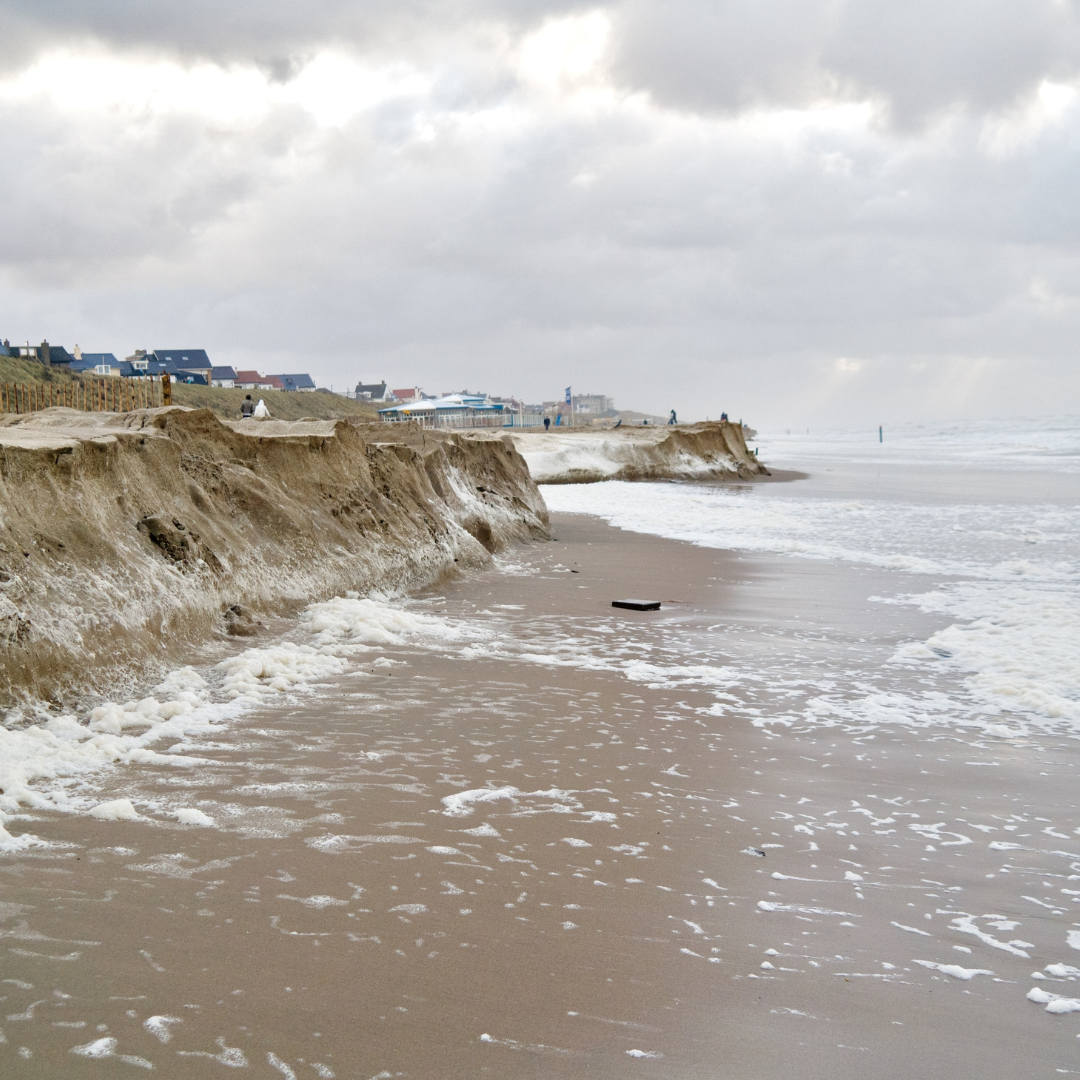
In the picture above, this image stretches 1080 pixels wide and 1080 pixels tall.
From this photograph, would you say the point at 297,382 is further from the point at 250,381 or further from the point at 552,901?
the point at 552,901

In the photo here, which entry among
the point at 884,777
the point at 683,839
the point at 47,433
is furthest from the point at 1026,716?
the point at 47,433

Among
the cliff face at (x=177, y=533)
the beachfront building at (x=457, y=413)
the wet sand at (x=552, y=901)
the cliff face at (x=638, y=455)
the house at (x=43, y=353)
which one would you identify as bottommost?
the wet sand at (x=552, y=901)

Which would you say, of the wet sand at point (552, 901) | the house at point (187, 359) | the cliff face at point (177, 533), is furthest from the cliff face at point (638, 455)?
the house at point (187, 359)

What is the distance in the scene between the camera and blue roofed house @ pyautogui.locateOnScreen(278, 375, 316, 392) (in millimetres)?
125500

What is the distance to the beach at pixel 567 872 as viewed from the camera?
2.36 m

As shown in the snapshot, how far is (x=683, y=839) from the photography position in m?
3.57

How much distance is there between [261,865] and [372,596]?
17.0 feet

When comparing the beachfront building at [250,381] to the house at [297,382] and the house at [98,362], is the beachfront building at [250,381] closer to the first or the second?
the house at [297,382]

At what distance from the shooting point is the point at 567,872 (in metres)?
3.24

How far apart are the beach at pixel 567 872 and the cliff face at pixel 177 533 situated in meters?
0.48

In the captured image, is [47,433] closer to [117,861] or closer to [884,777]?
[117,861]

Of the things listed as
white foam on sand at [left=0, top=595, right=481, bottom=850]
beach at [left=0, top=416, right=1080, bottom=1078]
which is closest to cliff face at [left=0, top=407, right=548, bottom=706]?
white foam on sand at [left=0, top=595, right=481, bottom=850]

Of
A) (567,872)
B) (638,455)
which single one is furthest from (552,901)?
(638,455)

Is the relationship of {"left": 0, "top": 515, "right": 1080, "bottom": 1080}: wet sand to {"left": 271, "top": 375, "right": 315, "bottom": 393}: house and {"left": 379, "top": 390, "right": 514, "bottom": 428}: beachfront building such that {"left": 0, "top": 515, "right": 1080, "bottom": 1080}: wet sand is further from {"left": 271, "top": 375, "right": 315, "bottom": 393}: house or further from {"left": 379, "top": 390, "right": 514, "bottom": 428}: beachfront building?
{"left": 271, "top": 375, "right": 315, "bottom": 393}: house
